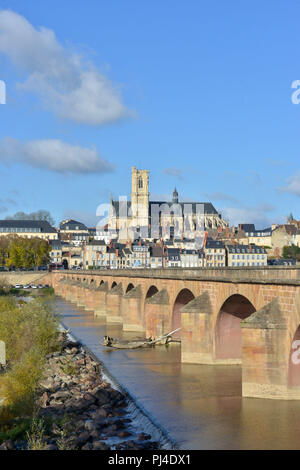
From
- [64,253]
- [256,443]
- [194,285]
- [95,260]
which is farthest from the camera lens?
[64,253]

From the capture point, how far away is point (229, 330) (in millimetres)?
34781

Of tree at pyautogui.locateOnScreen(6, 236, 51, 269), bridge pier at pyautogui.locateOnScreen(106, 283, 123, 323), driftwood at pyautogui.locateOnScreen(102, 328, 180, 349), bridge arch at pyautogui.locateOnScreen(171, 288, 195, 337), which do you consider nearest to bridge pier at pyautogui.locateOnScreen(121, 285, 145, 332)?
driftwood at pyautogui.locateOnScreen(102, 328, 180, 349)

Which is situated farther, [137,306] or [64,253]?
[64,253]

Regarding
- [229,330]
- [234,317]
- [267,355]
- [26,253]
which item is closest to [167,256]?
[26,253]

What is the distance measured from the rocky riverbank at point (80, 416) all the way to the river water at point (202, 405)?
113 cm

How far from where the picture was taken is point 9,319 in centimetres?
4031

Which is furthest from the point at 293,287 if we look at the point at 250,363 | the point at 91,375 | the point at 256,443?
the point at 91,375

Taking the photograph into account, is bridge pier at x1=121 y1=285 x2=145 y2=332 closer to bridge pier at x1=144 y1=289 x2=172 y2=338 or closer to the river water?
bridge pier at x1=144 y1=289 x2=172 y2=338

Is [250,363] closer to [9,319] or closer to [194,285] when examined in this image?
[194,285]

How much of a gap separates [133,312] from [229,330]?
1982 centimetres

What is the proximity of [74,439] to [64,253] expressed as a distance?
524 feet

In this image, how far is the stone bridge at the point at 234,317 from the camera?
25.3 m

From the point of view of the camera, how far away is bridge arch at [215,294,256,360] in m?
34.4

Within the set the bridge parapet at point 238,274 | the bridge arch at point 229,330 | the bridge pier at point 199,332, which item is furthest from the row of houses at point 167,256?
the bridge arch at point 229,330
